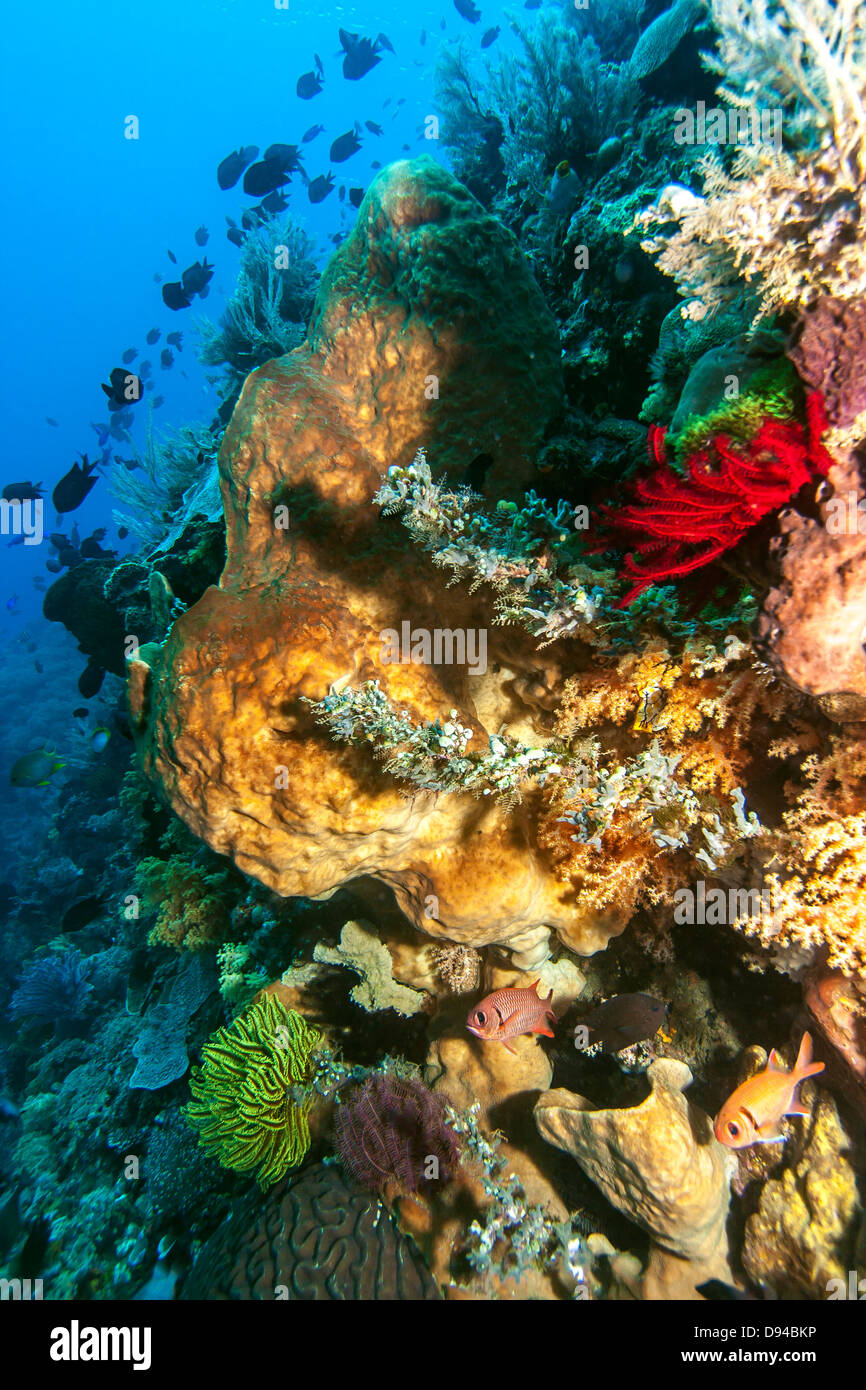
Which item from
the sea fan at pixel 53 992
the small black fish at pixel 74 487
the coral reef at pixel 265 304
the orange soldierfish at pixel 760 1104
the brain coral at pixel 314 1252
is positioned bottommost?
the sea fan at pixel 53 992

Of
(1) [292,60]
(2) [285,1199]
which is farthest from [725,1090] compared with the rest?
(1) [292,60]

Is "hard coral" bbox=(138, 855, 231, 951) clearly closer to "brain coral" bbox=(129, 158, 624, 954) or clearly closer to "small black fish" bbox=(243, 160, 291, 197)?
"brain coral" bbox=(129, 158, 624, 954)

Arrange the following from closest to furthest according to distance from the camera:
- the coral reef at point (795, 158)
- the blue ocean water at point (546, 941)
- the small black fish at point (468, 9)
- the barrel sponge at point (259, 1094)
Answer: the coral reef at point (795, 158), the blue ocean water at point (546, 941), the barrel sponge at point (259, 1094), the small black fish at point (468, 9)

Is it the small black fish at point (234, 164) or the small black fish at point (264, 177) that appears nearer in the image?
the small black fish at point (264, 177)

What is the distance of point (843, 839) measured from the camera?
2.63 m

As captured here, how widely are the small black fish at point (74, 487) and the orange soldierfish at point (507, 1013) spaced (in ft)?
25.8

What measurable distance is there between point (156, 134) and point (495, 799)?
134175 mm

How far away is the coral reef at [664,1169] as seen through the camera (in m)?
3.09

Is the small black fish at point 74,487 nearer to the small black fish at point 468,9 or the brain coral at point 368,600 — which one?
the brain coral at point 368,600

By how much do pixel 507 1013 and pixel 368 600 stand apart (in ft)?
8.72

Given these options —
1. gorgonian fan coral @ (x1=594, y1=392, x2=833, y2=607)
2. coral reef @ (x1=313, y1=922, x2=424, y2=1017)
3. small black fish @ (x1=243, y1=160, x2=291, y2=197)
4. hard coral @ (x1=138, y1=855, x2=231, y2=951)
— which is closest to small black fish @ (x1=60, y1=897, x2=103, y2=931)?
hard coral @ (x1=138, y1=855, x2=231, y2=951)

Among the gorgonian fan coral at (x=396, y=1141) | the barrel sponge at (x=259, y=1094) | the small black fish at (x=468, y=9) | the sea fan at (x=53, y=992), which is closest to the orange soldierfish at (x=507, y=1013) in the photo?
the gorgonian fan coral at (x=396, y=1141)

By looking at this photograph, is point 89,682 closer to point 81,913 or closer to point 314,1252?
point 81,913

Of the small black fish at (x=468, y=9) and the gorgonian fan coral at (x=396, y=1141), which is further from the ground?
the small black fish at (x=468, y=9)
